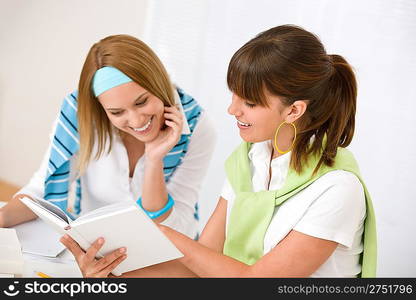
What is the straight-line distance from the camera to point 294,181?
4.86ft

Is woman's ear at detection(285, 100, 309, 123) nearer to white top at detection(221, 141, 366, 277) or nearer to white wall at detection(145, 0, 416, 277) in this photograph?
white top at detection(221, 141, 366, 277)

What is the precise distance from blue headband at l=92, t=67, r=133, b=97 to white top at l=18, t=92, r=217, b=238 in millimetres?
282

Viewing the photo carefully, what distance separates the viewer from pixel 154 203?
6.62 ft

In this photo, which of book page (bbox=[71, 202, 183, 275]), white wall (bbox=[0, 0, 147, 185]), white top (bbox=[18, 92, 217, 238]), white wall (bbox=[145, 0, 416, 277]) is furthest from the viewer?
white wall (bbox=[0, 0, 147, 185])

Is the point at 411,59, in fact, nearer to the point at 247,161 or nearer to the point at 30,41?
the point at 247,161

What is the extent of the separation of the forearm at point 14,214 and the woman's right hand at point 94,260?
1.36 ft

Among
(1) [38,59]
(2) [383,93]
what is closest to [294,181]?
(2) [383,93]

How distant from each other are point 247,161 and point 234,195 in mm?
109

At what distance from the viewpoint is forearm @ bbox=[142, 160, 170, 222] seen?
2.00m

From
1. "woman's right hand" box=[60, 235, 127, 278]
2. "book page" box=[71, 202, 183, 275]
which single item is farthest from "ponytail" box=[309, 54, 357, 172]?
"woman's right hand" box=[60, 235, 127, 278]

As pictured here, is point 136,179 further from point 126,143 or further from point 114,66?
point 114,66

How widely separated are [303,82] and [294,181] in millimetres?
258

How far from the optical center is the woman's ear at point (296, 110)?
144 cm

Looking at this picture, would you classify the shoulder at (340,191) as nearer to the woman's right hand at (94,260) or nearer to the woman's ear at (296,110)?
the woman's ear at (296,110)
